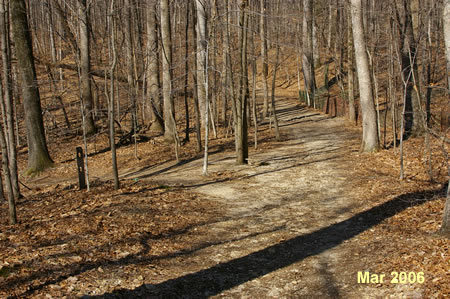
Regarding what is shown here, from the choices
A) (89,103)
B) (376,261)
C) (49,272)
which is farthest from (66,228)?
(89,103)

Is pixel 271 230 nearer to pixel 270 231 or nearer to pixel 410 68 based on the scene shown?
pixel 270 231

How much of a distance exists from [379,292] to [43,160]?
14.0 m

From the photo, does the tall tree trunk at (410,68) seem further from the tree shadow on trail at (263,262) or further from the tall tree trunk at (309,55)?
the tall tree trunk at (309,55)

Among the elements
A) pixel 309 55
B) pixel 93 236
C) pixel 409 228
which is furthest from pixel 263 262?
pixel 309 55

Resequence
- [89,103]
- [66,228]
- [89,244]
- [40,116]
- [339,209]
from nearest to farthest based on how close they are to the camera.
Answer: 1. [89,244]
2. [66,228]
3. [339,209]
4. [40,116]
5. [89,103]

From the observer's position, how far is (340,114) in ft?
82.2

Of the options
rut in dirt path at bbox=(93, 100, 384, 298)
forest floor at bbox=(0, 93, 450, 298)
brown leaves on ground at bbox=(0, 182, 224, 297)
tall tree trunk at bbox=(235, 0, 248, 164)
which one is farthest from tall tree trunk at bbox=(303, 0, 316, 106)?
brown leaves on ground at bbox=(0, 182, 224, 297)

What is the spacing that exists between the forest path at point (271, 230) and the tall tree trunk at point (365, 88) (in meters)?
0.80

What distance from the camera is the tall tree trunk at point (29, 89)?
49.4 ft

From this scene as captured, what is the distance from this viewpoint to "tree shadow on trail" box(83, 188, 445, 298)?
18.3 feet

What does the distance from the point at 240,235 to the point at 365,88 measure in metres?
9.11

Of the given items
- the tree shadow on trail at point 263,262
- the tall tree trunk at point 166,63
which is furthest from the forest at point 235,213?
the tall tree trunk at point 166,63

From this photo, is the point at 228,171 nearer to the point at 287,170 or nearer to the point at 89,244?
the point at 287,170

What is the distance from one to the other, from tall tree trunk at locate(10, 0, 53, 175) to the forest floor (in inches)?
160
